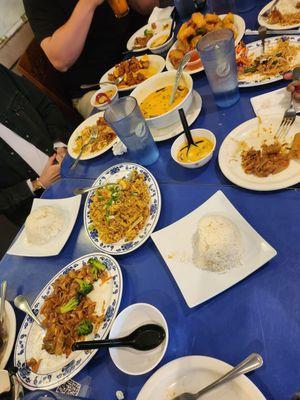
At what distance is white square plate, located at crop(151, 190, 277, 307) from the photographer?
3.62 ft

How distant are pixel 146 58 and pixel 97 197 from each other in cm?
132

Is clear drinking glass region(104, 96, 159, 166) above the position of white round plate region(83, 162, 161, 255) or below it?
above

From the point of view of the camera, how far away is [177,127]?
1776mm

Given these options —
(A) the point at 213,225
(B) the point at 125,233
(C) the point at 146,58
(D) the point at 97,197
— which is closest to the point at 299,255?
(A) the point at 213,225

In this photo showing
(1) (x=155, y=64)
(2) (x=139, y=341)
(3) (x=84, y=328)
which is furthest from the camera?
(1) (x=155, y=64)

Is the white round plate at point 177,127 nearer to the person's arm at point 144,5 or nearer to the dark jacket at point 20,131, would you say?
the dark jacket at point 20,131

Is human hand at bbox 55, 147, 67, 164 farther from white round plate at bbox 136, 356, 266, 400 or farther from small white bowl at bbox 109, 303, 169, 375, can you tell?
white round plate at bbox 136, 356, 266, 400

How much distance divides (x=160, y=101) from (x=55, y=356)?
4.85 feet

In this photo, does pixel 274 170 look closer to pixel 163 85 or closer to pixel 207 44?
pixel 207 44

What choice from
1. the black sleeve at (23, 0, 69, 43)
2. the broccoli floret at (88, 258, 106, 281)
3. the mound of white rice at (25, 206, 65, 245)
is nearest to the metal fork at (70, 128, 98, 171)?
the mound of white rice at (25, 206, 65, 245)

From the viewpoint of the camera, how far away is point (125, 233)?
1.48m

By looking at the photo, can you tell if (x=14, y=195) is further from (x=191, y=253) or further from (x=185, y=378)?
(x=185, y=378)

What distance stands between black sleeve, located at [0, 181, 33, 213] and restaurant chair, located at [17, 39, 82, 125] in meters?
1.21

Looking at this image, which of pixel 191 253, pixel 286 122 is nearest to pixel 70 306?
pixel 191 253
